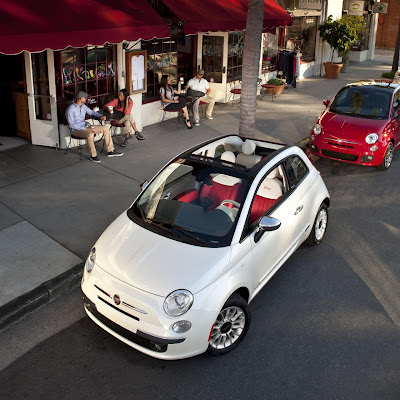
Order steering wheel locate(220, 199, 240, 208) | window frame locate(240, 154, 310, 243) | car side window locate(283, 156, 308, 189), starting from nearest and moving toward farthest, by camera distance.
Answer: window frame locate(240, 154, 310, 243), steering wheel locate(220, 199, 240, 208), car side window locate(283, 156, 308, 189)

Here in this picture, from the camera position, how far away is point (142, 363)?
5332 mm

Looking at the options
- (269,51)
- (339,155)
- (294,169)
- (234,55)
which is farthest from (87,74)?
(269,51)

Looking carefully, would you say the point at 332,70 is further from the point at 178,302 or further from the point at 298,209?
the point at 178,302

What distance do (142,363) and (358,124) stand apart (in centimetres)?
760

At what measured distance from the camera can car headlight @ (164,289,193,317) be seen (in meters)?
4.98

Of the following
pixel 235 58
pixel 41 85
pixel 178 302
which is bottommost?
pixel 178 302

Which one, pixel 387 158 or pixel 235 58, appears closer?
pixel 387 158

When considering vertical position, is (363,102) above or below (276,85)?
above

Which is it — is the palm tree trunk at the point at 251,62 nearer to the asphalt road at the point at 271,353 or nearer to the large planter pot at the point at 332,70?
the asphalt road at the point at 271,353

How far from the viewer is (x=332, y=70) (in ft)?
70.4

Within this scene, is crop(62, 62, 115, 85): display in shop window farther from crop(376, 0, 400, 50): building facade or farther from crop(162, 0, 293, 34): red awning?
crop(376, 0, 400, 50): building facade

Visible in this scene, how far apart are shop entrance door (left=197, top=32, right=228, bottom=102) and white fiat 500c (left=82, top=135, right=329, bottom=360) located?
8885mm

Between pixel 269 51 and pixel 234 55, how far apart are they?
3039 millimetres

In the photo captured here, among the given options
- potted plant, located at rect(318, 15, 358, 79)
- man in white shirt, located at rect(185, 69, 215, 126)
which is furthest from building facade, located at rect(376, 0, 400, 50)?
man in white shirt, located at rect(185, 69, 215, 126)
